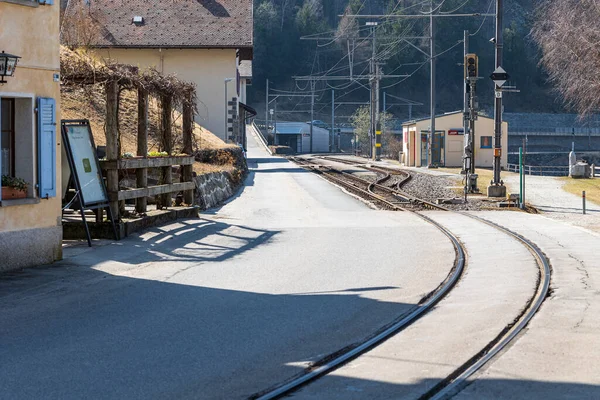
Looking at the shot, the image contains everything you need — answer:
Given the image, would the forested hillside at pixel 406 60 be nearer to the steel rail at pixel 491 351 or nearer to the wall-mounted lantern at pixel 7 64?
the wall-mounted lantern at pixel 7 64

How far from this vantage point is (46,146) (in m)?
13.8

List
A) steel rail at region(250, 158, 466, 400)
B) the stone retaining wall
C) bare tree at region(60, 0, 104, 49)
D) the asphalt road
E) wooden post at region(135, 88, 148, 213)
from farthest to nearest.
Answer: bare tree at region(60, 0, 104, 49) → the stone retaining wall → wooden post at region(135, 88, 148, 213) → the asphalt road → steel rail at region(250, 158, 466, 400)

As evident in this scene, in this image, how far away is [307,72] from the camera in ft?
469

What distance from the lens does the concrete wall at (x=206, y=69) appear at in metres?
56.9

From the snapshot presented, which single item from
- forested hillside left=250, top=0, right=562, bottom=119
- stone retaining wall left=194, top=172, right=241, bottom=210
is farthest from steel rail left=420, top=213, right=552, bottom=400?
forested hillside left=250, top=0, right=562, bottom=119

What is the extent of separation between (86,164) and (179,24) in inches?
1694

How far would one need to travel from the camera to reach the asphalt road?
707 centimetres

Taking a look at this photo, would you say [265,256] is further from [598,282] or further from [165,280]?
[598,282]

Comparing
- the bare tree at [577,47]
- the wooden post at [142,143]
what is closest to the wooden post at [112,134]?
the wooden post at [142,143]

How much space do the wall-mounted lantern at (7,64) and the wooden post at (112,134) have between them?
4.38 m

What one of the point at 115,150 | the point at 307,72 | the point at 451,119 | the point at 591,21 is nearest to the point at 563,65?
the point at 591,21

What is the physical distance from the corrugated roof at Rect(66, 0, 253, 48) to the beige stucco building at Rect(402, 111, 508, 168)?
1123cm

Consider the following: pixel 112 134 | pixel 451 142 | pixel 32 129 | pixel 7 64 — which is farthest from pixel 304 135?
pixel 7 64

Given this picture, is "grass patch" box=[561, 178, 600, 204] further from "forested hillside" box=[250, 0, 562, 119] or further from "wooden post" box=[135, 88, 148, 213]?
"forested hillside" box=[250, 0, 562, 119]
